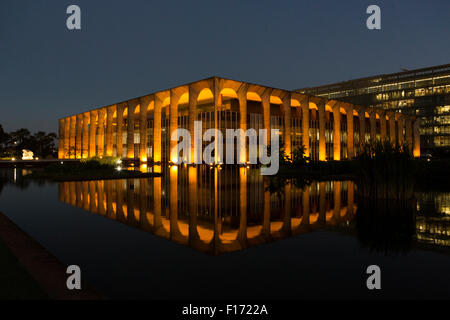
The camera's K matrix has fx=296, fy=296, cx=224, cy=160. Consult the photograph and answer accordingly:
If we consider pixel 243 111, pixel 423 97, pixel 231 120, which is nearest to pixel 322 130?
pixel 231 120

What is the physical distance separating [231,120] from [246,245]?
1459 inches

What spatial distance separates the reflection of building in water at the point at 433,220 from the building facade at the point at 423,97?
248 ft

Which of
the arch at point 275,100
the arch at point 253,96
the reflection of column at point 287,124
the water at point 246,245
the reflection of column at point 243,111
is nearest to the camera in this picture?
the water at point 246,245

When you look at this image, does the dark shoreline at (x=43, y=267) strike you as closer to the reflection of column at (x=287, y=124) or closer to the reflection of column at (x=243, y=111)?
the reflection of column at (x=243, y=111)

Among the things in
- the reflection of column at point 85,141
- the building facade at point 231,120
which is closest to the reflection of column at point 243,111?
the building facade at point 231,120

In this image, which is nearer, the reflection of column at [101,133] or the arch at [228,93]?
the arch at [228,93]

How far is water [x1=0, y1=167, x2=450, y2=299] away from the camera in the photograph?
12.3ft

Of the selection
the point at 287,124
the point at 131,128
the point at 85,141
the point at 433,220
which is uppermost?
the point at 131,128

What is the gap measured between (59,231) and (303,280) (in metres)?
5.30

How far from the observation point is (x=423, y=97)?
263ft

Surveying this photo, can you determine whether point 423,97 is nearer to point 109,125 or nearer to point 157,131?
point 157,131

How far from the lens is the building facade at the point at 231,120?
39.4 metres

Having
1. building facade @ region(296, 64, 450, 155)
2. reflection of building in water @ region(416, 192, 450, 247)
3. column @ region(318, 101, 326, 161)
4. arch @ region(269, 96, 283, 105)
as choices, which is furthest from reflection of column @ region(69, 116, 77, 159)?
building facade @ region(296, 64, 450, 155)
